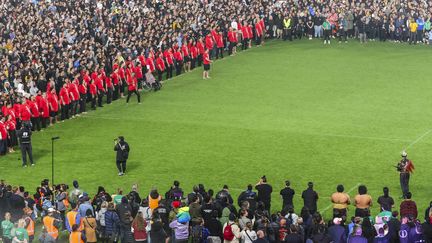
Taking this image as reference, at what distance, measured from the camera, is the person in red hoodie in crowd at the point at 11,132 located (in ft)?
139

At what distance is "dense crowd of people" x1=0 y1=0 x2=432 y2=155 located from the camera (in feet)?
155

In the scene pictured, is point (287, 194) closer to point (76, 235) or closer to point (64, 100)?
point (76, 235)

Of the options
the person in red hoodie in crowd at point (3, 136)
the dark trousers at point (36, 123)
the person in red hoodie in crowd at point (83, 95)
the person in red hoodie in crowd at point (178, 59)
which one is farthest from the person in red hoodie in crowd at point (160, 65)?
the person in red hoodie in crowd at point (3, 136)

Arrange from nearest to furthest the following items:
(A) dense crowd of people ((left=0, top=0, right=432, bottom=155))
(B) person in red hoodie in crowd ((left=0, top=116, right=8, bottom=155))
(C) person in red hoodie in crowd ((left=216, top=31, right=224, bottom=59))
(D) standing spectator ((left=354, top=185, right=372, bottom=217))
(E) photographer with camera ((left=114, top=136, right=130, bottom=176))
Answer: (D) standing spectator ((left=354, top=185, right=372, bottom=217))
(E) photographer with camera ((left=114, top=136, right=130, bottom=176))
(B) person in red hoodie in crowd ((left=0, top=116, right=8, bottom=155))
(A) dense crowd of people ((left=0, top=0, right=432, bottom=155))
(C) person in red hoodie in crowd ((left=216, top=31, right=224, bottom=59))

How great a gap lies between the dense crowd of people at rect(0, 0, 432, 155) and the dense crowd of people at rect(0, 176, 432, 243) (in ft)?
34.5

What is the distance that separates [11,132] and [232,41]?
64.1 ft

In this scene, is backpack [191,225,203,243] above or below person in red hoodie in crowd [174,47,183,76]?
below

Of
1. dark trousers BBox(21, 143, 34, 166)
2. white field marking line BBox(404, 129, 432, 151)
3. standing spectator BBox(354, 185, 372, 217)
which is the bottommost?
white field marking line BBox(404, 129, 432, 151)

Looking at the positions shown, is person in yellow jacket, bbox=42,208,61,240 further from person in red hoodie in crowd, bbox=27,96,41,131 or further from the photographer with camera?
person in red hoodie in crowd, bbox=27,96,41,131

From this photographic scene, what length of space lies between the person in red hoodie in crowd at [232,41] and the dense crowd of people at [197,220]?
26551mm

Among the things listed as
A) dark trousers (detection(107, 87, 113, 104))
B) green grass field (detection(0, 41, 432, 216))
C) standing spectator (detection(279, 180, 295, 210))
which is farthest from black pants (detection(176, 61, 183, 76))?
standing spectator (detection(279, 180, 295, 210))

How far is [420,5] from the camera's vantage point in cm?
6297

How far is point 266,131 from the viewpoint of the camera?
Result: 4450 cm

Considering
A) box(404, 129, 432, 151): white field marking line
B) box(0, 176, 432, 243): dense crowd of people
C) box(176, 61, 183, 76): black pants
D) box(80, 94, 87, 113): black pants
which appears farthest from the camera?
box(176, 61, 183, 76): black pants
